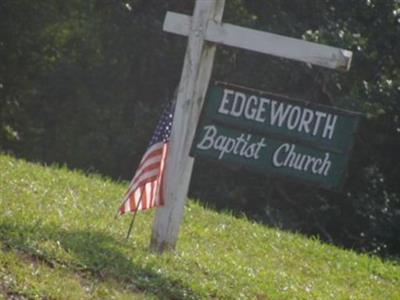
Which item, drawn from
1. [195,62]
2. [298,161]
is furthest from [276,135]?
[195,62]

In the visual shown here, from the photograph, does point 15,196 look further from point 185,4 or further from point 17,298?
point 185,4

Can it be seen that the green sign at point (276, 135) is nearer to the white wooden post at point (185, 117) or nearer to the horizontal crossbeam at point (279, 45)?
the white wooden post at point (185, 117)

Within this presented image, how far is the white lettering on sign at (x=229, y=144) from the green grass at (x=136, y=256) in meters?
0.85

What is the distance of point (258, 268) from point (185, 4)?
6.68 metres

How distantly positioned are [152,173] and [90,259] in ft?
3.60

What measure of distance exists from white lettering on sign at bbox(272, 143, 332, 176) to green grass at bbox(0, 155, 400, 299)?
0.87m

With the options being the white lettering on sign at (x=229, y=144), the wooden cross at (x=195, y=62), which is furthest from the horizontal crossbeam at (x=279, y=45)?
the white lettering on sign at (x=229, y=144)

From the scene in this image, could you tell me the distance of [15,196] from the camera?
9.84 m

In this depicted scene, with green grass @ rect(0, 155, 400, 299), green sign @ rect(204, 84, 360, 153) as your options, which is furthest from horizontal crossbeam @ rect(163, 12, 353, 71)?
green grass @ rect(0, 155, 400, 299)

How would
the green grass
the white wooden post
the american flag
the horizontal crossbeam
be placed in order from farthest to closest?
the american flag < the white wooden post < the horizontal crossbeam < the green grass

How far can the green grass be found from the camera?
7941 millimetres

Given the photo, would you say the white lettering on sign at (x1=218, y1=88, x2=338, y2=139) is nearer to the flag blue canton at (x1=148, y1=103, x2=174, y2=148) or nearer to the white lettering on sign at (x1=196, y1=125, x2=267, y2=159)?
the white lettering on sign at (x1=196, y1=125, x2=267, y2=159)

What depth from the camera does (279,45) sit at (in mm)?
8719

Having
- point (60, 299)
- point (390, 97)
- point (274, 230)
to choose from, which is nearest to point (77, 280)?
point (60, 299)
